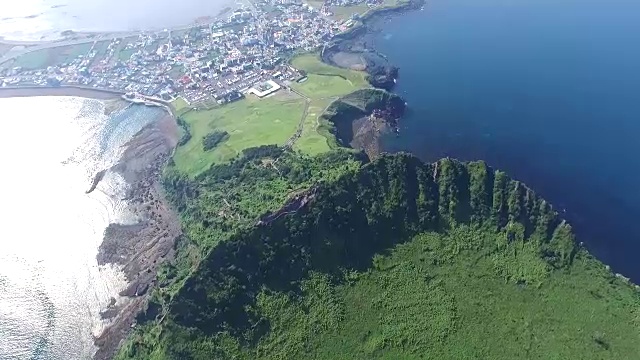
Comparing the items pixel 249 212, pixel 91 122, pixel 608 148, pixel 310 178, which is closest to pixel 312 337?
pixel 249 212

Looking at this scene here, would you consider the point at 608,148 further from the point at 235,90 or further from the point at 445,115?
the point at 235,90

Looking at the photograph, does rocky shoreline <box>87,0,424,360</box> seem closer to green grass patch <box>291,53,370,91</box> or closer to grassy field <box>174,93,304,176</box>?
green grass patch <box>291,53,370,91</box>

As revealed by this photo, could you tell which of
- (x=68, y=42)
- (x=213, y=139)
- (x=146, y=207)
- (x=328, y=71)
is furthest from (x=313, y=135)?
(x=68, y=42)

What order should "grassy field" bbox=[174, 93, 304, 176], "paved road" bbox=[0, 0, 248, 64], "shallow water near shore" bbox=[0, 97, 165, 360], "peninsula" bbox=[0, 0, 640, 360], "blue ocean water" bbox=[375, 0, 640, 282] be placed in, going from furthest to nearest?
"paved road" bbox=[0, 0, 248, 64] < "grassy field" bbox=[174, 93, 304, 176] < "blue ocean water" bbox=[375, 0, 640, 282] < "shallow water near shore" bbox=[0, 97, 165, 360] < "peninsula" bbox=[0, 0, 640, 360]

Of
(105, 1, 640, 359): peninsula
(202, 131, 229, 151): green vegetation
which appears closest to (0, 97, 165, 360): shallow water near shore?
(105, 1, 640, 359): peninsula

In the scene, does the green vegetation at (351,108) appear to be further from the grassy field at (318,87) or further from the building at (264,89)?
the building at (264,89)

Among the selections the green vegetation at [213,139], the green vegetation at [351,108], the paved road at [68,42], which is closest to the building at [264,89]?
the green vegetation at [351,108]

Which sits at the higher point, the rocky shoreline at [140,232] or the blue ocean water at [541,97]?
the blue ocean water at [541,97]
